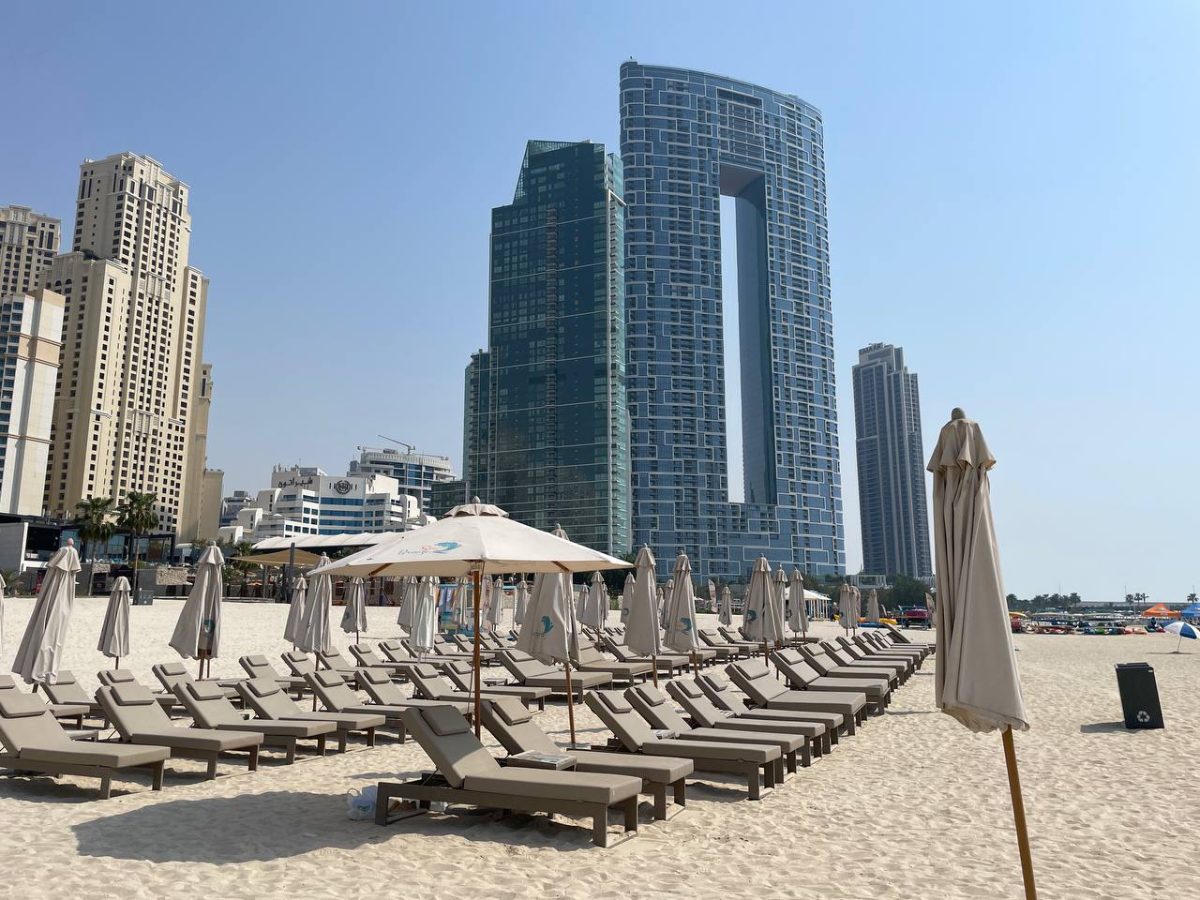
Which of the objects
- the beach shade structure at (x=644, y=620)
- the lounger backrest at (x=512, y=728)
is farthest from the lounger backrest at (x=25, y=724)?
the beach shade structure at (x=644, y=620)

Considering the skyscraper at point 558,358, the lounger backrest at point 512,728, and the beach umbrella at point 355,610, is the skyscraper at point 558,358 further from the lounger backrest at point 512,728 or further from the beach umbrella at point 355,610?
the lounger backrest at point 512,728

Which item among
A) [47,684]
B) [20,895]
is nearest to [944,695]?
[20,895]

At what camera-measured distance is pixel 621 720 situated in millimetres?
7609

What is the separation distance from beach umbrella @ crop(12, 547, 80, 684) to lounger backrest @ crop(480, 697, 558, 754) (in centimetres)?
681

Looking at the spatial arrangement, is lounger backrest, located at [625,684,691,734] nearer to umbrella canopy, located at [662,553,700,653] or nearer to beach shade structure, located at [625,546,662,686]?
beach shade structure, located at [625,546,662,686]

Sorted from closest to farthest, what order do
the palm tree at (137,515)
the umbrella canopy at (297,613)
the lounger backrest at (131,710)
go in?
the lounger backrest at (131,710)
the umbrella canopy at (297,613)
the palm tree at (137,515)

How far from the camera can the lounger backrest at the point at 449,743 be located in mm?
5914

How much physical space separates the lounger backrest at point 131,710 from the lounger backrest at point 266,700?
104 cm

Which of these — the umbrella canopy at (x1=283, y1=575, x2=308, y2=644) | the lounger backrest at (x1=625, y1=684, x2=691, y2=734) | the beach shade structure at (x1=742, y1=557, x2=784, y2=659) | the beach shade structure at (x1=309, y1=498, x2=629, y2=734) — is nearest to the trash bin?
the lounger backrest at (x1=625, y1=684, x2=691, y2=734)

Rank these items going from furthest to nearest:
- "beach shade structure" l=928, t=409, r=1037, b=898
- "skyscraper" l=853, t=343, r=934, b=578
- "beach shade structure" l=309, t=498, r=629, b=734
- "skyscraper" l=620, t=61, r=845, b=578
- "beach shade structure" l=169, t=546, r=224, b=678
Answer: "skyscraper" l=853, t=343, r=934, b=578, "skyscraper" l=620, t=61, r=845, b=578, "beach shade structure" l=169, t=546, r=224, b=678, "beach shade structure" l=309, t=498, r=629, b=734, "beach shade structure" l=928, t=409, r=1037, b=898

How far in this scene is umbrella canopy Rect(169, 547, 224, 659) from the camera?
12867 millimetres

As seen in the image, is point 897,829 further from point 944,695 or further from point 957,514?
point 957,514

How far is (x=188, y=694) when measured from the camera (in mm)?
8695

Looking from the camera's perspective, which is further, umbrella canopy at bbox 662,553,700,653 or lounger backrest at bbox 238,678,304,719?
umbrella canopy at bbox 662,553,700,653
